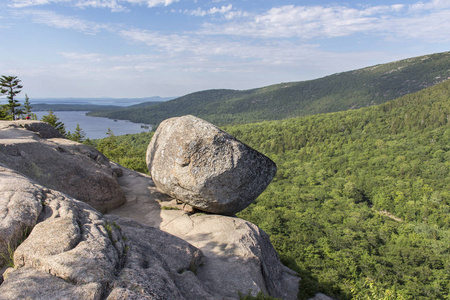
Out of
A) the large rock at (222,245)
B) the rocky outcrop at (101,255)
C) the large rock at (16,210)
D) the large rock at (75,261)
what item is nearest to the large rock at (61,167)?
the rocky outcrop at (101,255)

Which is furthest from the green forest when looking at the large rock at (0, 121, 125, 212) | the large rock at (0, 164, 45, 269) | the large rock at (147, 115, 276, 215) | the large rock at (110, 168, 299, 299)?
the large rock at (0, 164, 45, 269)

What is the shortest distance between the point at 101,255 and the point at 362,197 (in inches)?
3306

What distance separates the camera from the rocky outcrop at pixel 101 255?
4125 millimetres

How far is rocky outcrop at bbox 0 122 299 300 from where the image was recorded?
4125 millimetres

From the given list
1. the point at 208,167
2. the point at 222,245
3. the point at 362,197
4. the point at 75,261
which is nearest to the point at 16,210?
the point at 75,261

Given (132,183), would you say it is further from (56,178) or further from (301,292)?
(301,292)

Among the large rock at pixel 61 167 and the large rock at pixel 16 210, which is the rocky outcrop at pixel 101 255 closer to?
the large rock at pixel 16 210

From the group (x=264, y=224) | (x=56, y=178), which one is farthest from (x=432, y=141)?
(x=56, y=178)

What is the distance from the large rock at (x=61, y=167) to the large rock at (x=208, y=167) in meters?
2.85

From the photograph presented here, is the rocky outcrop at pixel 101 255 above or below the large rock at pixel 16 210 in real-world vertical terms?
below

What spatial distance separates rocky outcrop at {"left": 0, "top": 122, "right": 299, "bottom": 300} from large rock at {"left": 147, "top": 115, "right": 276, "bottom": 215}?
4.98 ft

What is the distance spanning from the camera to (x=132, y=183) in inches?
638

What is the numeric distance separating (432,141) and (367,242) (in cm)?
7491

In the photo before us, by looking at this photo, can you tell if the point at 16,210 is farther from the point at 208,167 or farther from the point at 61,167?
the point at 208,167
